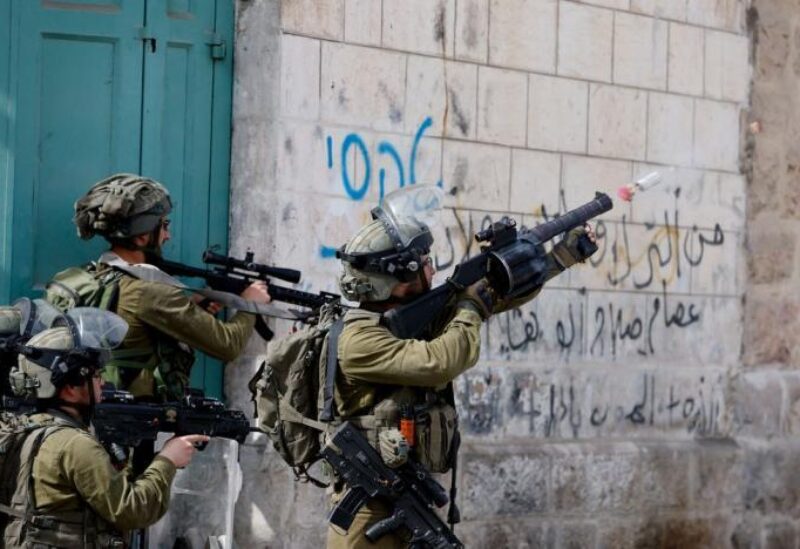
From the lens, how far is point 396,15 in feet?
25.6

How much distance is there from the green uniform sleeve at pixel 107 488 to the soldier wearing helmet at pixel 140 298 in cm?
142

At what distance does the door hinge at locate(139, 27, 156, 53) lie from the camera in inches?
284

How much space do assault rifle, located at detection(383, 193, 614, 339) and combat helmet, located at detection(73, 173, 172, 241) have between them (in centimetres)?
141

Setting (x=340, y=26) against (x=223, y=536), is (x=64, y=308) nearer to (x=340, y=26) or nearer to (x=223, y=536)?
(x=223, y=536)

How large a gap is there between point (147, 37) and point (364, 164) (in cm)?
122

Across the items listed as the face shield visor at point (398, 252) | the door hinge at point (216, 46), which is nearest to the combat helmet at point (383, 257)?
the face shield visor at point (398, 252)

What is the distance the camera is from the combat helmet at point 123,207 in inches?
261

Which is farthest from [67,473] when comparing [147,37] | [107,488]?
[147,37]

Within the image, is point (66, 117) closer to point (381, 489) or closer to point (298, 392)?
point (298, 392)

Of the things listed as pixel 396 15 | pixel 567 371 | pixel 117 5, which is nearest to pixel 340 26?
pixel 396 15

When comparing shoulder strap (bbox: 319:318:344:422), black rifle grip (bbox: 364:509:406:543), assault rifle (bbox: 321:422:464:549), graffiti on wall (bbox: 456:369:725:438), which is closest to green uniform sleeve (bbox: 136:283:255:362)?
shoulder strap (bbox: 319:318:344:422)

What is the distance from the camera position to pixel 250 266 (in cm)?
689

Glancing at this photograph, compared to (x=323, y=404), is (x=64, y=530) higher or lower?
lower

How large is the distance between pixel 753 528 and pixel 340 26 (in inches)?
153
